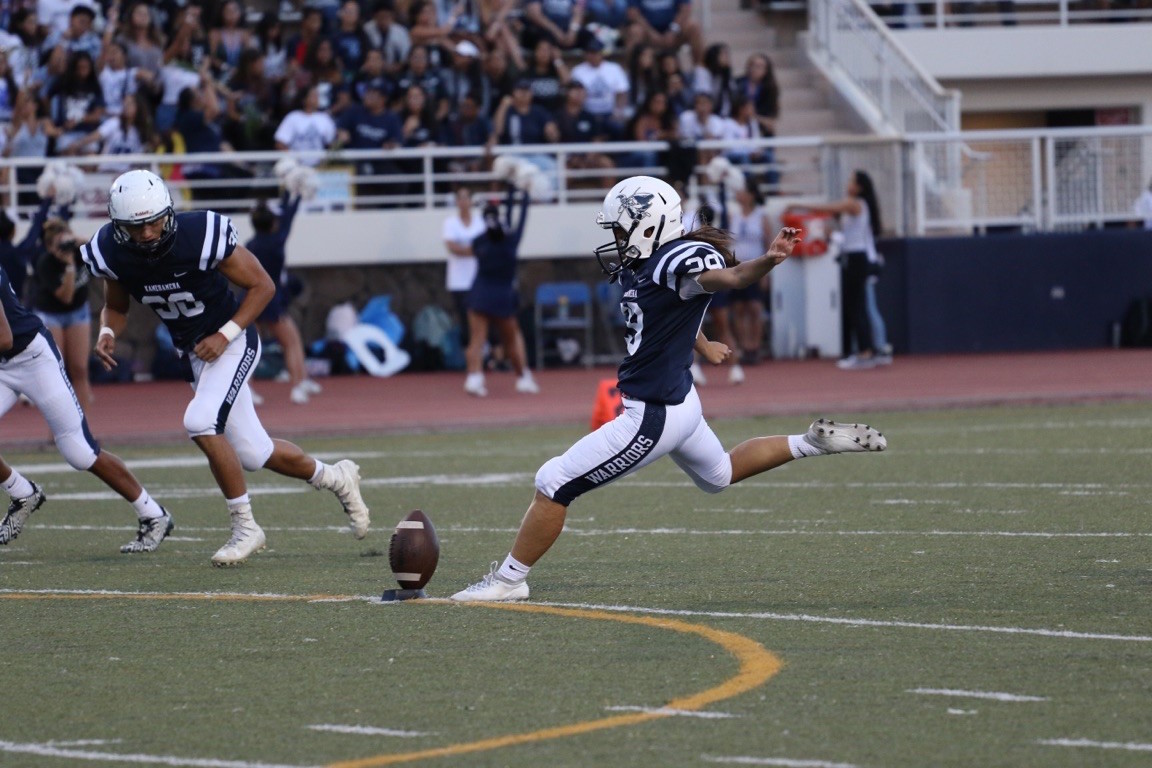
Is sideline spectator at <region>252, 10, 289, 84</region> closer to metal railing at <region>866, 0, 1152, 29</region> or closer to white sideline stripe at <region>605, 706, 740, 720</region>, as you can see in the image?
metal railing at <region>866, 0, 1152, 29</region>

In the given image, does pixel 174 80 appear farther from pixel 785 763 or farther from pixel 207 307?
pixel 785 763

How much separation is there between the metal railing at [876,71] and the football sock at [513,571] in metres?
17.3

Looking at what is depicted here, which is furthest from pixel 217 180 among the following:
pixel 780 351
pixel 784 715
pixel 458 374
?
pixel 784 715

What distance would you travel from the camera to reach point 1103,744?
5160 mm

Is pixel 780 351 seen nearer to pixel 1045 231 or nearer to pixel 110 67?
pixel 1045 231

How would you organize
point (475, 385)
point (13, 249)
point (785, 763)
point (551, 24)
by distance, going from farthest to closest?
point (551, 24) < point (475, 385) < point (13, 249) < point (785, 763)

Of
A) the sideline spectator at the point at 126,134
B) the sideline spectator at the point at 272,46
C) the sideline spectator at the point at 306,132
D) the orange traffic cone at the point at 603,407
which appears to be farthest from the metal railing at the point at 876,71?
the orange traffic cone at the point at 603,407

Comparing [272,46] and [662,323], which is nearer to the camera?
[662,323]

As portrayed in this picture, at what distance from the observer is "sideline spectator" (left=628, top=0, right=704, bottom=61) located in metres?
25.6

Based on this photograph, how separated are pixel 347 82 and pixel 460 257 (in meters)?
3.73

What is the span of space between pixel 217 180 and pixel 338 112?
199 centimetres

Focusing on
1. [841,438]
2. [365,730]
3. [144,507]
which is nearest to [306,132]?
[144,507]

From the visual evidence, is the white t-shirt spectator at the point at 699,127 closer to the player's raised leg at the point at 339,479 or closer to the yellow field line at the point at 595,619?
the player's raised leg at the point at 339,479

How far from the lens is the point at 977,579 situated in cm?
802
